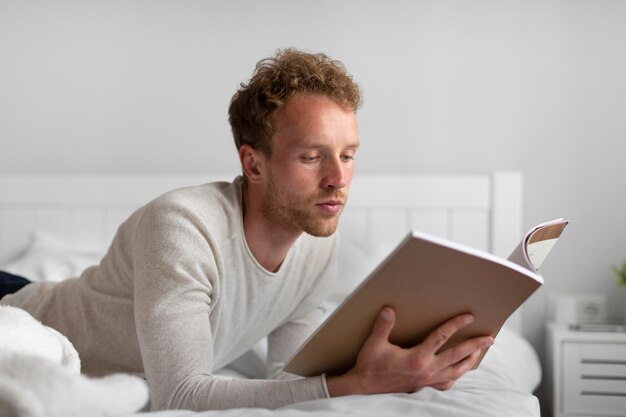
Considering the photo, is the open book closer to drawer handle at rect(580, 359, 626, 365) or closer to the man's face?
the man's face

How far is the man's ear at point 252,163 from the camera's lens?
1464mm

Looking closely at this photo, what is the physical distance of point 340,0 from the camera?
291cm

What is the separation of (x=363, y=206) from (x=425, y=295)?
1.71 metres

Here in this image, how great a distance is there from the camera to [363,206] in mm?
2756

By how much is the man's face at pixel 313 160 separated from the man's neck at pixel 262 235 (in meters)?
0.05

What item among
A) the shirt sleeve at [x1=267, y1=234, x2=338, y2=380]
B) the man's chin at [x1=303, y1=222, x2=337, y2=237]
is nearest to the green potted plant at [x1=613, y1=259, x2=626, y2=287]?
the shirt sleeve at [x1=267, y1=234, x2=338, y2=380]

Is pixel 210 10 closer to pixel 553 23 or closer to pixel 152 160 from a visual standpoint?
pixel 152 160

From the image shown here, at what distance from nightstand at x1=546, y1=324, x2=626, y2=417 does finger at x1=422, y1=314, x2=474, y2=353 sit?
152 centimetres

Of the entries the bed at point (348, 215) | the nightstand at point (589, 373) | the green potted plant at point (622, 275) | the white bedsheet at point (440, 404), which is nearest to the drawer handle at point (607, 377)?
the nightstand at point (589, 373)

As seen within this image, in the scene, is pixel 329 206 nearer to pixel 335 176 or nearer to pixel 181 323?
pixel 335 176

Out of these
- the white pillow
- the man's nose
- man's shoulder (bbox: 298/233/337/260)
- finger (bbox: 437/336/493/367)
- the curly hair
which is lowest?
the white pillow

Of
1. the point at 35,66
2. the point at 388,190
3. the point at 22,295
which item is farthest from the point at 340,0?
the point at 22,295

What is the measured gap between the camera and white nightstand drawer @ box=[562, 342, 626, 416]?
7.98 feet

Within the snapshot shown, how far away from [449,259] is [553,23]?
2088 millimetres
